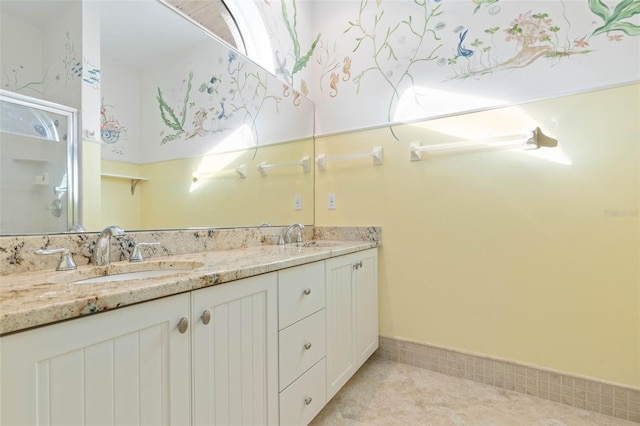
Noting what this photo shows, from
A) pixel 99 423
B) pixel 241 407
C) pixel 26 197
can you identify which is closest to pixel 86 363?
pixel 99 423

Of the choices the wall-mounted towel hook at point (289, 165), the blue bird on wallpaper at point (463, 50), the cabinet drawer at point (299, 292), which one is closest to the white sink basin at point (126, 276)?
the cabinet drawer at point (299, 292)

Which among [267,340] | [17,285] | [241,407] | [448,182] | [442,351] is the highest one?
[448,182]

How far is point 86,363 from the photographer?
59 centimetres

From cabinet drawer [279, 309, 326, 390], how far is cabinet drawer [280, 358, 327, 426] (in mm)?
33

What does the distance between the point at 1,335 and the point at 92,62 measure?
3.42 feet

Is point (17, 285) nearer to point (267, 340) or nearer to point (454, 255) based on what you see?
point (267, 340)

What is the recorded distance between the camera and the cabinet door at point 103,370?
1.65 feet

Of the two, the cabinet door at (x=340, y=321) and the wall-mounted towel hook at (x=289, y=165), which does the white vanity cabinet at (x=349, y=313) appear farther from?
the wall-mounted towel hook at (x=289, y=165)

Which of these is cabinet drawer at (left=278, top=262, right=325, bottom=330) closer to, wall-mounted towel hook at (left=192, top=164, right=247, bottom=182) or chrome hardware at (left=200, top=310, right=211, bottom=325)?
chrome hardware at (left=200, top=310, right=211, bottom=325)

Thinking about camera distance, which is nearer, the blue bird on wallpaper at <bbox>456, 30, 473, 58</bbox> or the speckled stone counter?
the speckled stone counter

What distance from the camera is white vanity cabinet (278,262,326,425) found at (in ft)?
3.61

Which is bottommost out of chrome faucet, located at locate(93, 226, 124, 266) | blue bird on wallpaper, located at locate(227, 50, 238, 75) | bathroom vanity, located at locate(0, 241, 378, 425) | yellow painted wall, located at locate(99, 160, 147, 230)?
bathroom vanity, located at locate(0, 241, 378, 425)

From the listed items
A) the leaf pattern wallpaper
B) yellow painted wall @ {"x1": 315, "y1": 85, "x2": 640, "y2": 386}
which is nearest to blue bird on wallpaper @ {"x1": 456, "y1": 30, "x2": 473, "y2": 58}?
the leaf pattern wallpaper

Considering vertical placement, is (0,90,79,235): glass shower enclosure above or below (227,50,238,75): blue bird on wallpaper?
below
